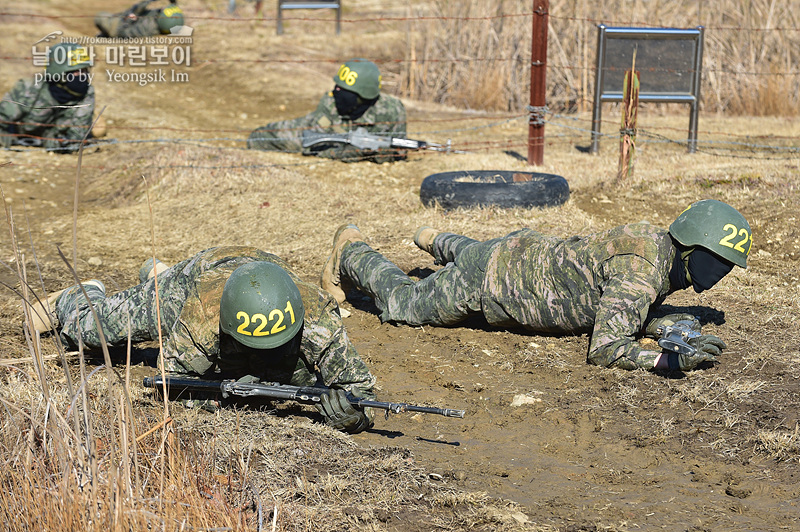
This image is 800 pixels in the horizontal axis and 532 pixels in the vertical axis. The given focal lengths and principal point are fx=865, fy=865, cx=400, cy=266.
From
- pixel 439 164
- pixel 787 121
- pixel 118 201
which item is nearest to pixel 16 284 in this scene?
pixel 118 201

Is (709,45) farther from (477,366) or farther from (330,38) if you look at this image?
(477,366)

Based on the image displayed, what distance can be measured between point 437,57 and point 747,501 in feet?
34.6

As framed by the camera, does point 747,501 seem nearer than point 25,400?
Yes

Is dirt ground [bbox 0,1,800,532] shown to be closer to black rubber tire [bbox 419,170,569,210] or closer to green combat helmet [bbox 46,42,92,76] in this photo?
black rubber tire [bbox 419,170,569,210]

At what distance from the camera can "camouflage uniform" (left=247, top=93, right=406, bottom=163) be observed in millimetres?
9828

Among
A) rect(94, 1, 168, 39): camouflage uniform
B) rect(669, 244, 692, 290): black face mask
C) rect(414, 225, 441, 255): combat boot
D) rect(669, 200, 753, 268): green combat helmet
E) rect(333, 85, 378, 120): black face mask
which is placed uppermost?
rect(94, 1, 168, 39): camouflage uniform

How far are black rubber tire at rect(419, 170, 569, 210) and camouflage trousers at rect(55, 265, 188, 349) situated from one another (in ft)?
11.8

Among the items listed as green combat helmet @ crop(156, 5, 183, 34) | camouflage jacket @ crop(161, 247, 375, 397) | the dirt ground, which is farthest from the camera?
green combat helmet @ crop(156, 5, 183, 34)

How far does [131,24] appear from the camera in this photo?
1644 centimetres

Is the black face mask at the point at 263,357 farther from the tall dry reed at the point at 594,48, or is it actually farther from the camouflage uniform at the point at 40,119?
the tall dry reed at the point at 594,48

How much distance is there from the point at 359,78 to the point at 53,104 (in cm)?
364

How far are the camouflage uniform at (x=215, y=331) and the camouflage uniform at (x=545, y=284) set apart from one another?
1.22 m

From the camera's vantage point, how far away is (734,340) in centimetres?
521

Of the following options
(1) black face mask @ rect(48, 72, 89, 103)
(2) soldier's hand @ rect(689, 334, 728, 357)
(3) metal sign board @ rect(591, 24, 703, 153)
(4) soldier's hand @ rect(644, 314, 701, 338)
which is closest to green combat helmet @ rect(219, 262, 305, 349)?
(2) soldier's hand @ rect(689, 334, 728, 357)
